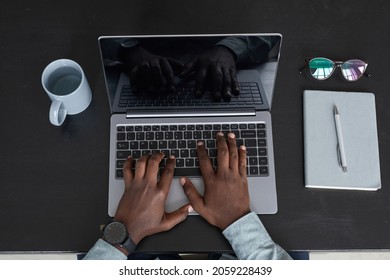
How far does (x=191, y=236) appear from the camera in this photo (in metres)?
0.88

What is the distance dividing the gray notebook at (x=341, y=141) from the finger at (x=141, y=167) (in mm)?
358

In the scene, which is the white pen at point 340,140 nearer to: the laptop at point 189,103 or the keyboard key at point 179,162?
the laptop at point 189,103

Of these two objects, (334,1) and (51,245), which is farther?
(334,1)

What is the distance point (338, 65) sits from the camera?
980 millimetres

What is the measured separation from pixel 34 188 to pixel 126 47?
0.38 metres

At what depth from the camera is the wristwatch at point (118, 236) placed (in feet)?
2.79

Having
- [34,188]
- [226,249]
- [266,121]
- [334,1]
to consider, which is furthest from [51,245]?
[334,1]

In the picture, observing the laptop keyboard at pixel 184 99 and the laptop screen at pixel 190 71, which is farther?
the laptop keyboard at pixel 184 99

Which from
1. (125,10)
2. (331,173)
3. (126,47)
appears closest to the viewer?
(126,47)

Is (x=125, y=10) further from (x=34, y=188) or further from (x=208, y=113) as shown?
(x=34, y=188)

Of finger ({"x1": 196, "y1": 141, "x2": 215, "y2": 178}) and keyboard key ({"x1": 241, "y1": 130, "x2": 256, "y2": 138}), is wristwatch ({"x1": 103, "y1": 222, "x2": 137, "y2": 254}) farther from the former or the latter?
keyboard key ({"x1": 241, "y1": 130, "x2": 256, "y2": 138})

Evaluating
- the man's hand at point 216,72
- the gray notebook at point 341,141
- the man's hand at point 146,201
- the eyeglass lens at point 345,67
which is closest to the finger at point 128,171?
the man's hand at point 146,201

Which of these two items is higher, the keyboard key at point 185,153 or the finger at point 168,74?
the finger at point 168,74

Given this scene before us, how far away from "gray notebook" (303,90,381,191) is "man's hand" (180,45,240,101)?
20cm
